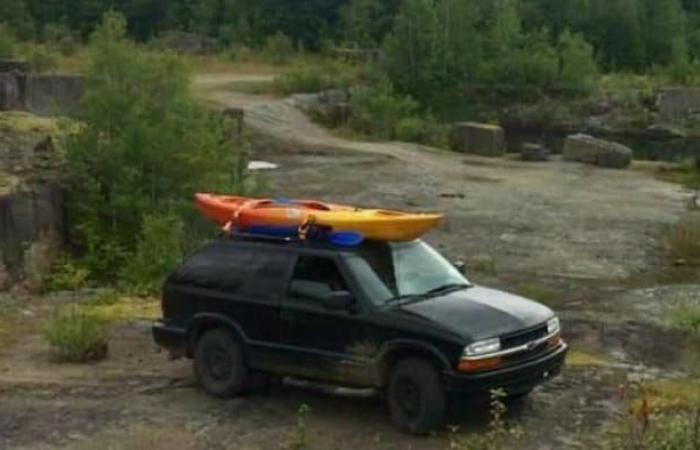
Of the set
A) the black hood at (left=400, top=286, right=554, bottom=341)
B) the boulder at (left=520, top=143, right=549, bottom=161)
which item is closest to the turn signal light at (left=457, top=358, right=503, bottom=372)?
the black hood at (left=400, top=286, right=554, bottom=341)

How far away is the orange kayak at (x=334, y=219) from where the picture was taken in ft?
34.8

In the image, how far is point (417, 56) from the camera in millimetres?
47812

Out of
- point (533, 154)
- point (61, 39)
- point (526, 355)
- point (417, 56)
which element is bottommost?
point (533, 154)

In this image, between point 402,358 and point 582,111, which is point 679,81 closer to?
point 582,111

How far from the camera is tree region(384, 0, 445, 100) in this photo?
4762cm

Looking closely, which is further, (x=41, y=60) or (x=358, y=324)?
(x=41, y=60)

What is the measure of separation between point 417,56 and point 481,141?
11104 mm

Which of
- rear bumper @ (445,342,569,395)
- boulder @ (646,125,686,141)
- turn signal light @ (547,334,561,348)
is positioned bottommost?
boulder @ (646,125,686,141)

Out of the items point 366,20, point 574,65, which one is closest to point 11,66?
point 574,65

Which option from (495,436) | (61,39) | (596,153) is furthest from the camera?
(61,39)

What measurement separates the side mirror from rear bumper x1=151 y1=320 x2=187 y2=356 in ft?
5.35

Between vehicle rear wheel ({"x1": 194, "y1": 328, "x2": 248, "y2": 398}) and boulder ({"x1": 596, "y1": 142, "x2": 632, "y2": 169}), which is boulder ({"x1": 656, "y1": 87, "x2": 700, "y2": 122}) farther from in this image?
vehicle rear wheel ({"x1": 194, "y1": 328, "x2": 248, "y2": 398})

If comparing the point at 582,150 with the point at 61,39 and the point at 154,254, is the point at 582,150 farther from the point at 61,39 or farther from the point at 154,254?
the point at 61,39

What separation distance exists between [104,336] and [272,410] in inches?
116
